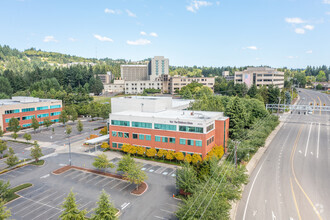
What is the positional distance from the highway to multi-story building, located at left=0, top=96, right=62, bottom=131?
77.7 metres

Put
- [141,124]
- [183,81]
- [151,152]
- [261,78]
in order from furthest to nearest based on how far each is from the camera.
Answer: [183,81] → [261,78] → [141,124] → [151,152]

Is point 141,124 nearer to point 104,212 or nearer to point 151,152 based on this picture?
point 151,152

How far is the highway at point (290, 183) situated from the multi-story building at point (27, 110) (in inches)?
3058

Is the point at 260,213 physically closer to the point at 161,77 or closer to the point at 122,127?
the point at 122,127

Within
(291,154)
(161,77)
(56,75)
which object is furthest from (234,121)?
(56,75)

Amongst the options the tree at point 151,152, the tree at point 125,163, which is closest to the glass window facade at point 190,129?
the tree at point 151,152

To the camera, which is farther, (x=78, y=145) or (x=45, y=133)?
(x=45, y=133)

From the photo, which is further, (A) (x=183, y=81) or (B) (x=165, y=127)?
(A) (x=183, y=81)

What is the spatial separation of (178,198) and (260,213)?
11.3 m

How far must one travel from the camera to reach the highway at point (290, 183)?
3038cm

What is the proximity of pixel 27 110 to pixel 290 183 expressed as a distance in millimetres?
84850

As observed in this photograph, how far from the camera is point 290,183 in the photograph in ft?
127

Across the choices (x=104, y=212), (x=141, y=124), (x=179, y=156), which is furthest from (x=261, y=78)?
(x=104, y=212)

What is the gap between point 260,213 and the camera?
98.1ft
